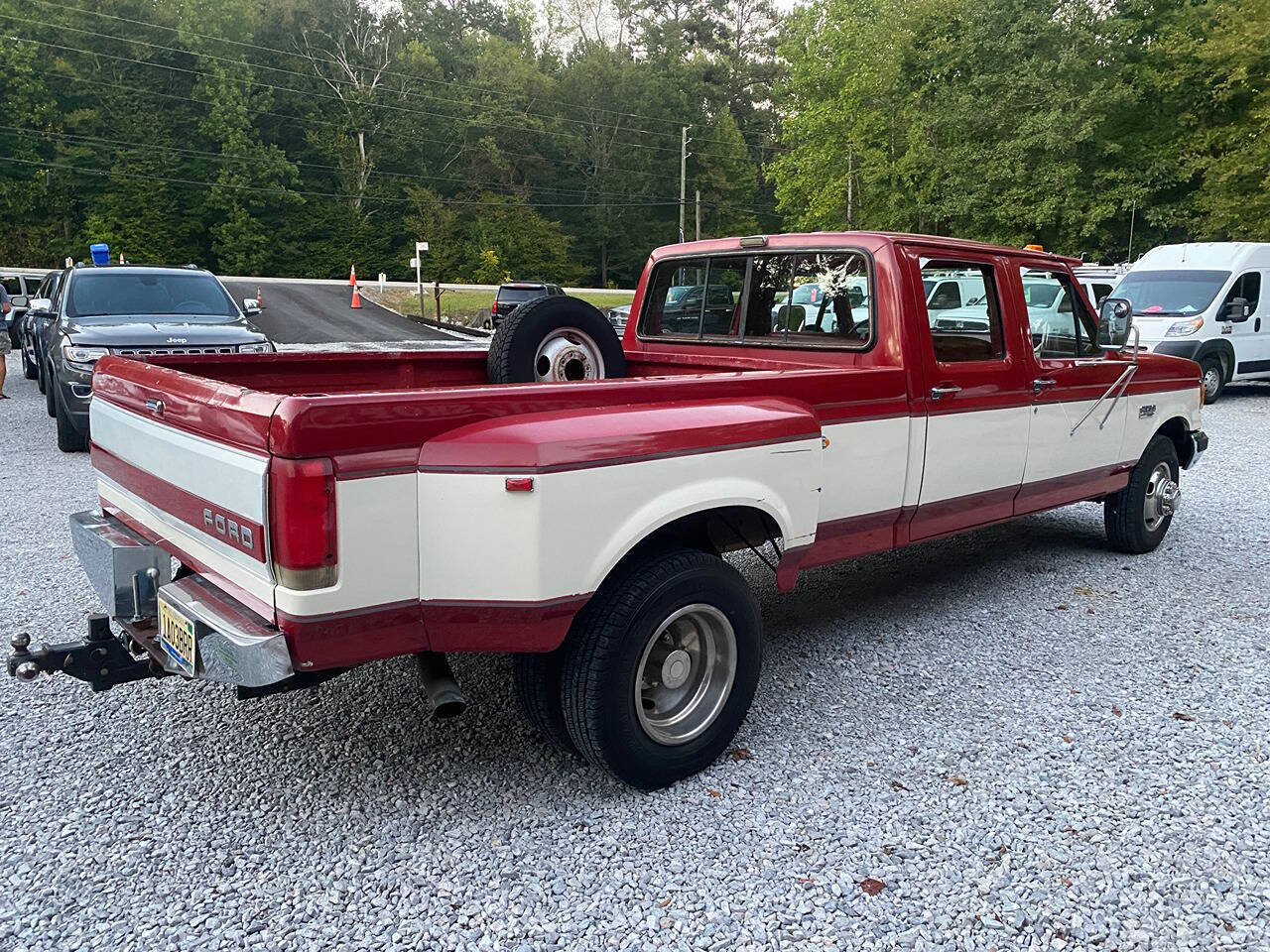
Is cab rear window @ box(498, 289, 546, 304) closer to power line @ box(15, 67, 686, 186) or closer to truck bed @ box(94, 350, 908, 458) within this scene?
truck bed @ box(94, 350, 908, 458)

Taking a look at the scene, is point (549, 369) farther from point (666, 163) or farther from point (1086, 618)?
point (666, 163)

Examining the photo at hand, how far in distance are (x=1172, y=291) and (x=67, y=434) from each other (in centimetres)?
1545

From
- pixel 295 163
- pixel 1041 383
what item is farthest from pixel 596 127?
pixel 1041 383

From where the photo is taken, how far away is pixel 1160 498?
6277 millimetres

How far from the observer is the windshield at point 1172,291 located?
14531 millimetres

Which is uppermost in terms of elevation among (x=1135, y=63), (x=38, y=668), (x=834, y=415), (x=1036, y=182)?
(x=1135, y=63)

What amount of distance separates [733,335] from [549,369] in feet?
4.01

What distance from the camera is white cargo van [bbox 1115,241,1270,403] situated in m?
14.3

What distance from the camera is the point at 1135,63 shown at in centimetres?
3073

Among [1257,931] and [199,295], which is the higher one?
[199,295]

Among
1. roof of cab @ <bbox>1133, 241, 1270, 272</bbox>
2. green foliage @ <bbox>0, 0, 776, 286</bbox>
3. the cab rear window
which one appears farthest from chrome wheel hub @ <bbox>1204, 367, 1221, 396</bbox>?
green foliage @ <bbox>0, 0, 776, 286</bbox>

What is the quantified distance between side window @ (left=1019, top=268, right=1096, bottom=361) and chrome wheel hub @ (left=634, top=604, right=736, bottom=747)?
271cm

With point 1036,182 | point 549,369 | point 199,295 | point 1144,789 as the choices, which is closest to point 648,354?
point 549,369

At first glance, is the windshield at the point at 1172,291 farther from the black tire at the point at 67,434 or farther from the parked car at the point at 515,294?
Result: the parked car at the point at 515,294
